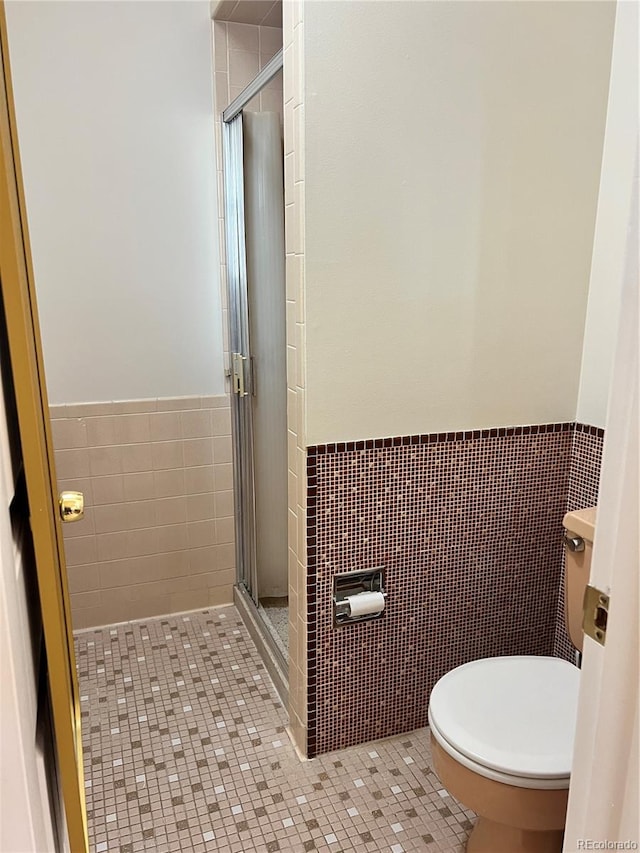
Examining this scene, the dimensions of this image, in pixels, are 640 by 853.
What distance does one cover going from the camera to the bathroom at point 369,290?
1663mm

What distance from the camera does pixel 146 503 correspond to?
262 cm

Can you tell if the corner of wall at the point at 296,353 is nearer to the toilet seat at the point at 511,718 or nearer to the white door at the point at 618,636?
the toilet seat at the point at 511,718

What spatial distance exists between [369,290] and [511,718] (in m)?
1.12

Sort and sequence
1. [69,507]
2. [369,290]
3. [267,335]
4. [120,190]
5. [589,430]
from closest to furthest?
[69,507]
[369,290]
[589,430]
[120,190]
[267,335]

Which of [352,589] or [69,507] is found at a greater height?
[69,507]

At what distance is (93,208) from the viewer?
7.70ft

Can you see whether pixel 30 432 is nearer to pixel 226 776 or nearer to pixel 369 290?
pixel 369 290

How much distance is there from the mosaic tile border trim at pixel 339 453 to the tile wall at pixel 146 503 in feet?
3.28

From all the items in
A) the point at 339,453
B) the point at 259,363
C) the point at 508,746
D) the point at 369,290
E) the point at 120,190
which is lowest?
the point at 508,746

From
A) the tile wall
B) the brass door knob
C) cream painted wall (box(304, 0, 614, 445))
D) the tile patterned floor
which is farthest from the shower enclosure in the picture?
the brass door knob

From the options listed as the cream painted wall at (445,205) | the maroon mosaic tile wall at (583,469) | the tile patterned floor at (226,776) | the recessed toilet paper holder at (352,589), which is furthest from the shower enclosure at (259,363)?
the maroon mosaic tile wall at (583,469)

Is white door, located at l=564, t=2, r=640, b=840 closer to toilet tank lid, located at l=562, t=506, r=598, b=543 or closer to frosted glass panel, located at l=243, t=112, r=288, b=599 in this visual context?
toilet tank lid, located at l=562, t=506, r=598, b=543

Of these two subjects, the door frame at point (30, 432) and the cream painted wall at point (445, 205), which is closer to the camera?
the door frame at point (30, 432)

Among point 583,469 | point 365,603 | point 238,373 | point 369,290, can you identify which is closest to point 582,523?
point 583,469
